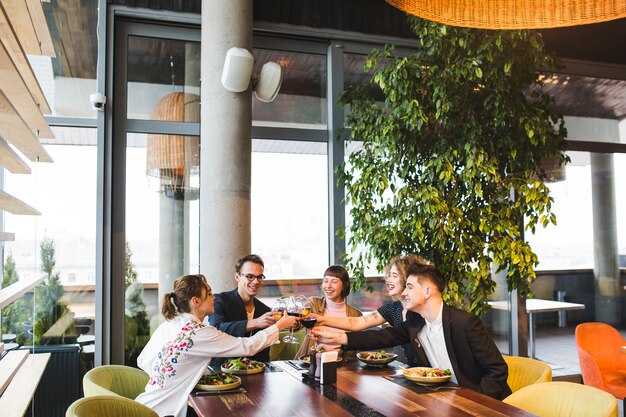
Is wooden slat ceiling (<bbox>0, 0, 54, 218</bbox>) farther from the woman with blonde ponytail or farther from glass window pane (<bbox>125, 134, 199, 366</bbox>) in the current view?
glass window pane (<bbox>125, 134, 199, 366</bbox>)

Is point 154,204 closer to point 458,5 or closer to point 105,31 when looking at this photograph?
point 105,31

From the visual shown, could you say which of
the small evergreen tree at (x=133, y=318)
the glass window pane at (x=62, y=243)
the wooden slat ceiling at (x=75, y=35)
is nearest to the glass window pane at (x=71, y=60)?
the wooden slat ceiling at (x=75, y=35)

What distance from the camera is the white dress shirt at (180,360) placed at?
2904 mm

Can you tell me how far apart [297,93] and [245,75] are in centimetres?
104

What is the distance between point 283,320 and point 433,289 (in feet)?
2.71

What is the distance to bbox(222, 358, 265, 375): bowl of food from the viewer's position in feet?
10.5

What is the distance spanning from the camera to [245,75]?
4598 mm

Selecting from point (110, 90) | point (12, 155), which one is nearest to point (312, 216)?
point (110, 90)

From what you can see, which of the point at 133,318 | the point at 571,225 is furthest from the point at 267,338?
the point at 571,225

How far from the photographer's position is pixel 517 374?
3461mm

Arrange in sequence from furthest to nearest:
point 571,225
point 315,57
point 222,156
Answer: point 571,225, point 315,57, point 222,156

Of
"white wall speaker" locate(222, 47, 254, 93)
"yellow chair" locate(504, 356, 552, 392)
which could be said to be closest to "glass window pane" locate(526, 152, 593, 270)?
"yellow chair" locate(504, 356, 552, 392)

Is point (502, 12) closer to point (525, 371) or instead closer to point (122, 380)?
point (525, 371)

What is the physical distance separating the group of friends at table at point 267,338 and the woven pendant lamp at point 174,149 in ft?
5.07
